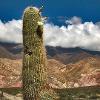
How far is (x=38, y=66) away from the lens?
62.6 ft

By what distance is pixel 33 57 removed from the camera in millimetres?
19328

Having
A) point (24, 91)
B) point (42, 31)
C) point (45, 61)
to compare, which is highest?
point (42, 31)

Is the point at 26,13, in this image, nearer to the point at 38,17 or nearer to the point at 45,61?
the point at 38,17

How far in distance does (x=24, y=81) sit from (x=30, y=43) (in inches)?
66.0

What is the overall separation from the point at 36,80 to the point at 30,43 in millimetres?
1643

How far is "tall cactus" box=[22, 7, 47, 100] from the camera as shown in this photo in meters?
19.1

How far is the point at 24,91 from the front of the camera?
19375 mm

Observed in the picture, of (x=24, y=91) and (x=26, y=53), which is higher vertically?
(x=26, y=53)

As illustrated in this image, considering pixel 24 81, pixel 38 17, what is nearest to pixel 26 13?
pixel 38 17

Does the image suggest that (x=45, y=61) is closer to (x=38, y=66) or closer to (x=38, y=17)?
(x=38, y=66)

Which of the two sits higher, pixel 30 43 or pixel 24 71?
pixel 30 43

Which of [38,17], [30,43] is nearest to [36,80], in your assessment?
[30,43]

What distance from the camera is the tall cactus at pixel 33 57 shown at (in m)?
19.1

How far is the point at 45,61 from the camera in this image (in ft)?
64.1
